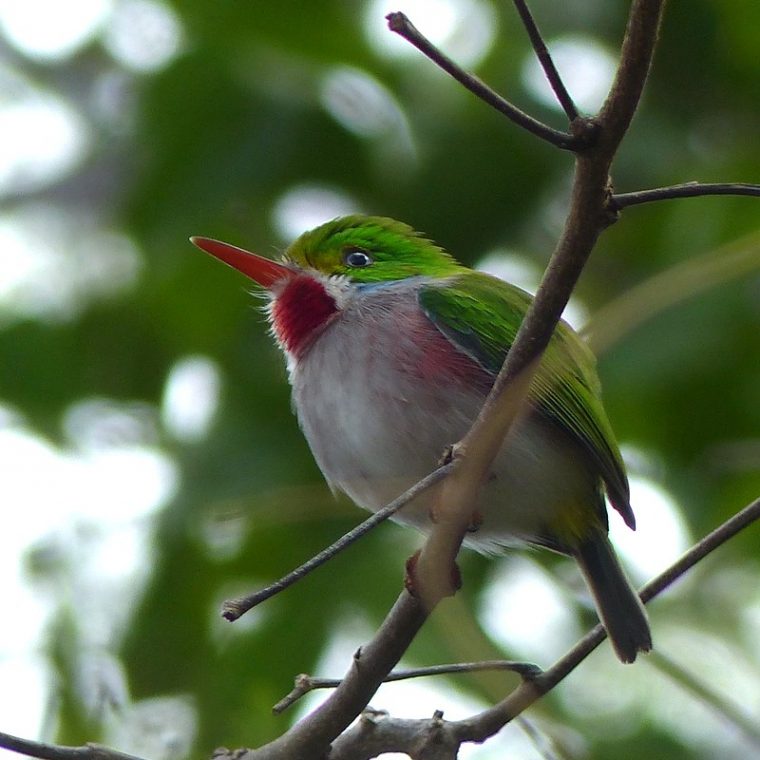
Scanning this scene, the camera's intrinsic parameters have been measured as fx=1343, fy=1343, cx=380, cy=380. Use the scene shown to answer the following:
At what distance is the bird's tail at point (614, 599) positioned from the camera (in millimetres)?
3076

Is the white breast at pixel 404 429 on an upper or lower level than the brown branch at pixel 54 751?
upper

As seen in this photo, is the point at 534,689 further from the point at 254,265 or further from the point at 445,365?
the point at 254,265

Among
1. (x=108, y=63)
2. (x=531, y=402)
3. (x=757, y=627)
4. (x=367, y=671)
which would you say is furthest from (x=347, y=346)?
(x=108, y=63)

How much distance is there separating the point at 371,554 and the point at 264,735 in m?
0.83

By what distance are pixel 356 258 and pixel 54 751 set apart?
2.02 metres

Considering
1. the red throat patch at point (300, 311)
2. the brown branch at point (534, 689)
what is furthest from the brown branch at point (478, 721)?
the red throat patch at point (300, 311)

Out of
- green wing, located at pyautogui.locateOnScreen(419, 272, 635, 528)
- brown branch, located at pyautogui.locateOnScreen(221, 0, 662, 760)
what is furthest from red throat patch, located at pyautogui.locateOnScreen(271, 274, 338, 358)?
brown branch, located at pyautogui.locateOnScreen(221, 0, 662, 760)

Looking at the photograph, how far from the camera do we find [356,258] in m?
3.77

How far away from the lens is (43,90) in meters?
6.45

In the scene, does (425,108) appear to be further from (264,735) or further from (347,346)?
(264,735)

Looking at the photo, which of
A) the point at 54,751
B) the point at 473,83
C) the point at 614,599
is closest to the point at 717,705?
the point at 614,599

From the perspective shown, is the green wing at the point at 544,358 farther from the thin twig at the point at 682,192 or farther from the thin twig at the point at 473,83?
the thin twig at the point at 473,83

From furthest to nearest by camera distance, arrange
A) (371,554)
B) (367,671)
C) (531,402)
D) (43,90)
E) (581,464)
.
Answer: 1. (43,90)
2. (371,554)
3. (581,464)
4. (531,402)
5. (367,671)

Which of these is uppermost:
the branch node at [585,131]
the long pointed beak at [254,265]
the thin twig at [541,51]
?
the long pointed beak at [254,265]
